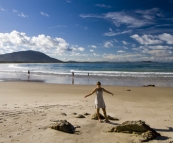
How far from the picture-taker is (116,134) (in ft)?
20.7

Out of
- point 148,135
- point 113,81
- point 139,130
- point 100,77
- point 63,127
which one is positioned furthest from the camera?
point 100,77

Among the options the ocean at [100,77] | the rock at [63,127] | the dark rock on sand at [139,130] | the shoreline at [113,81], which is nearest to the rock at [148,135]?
the dark rock on sand at [139,130]

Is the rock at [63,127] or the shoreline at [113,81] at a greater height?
the rock at [63,127]

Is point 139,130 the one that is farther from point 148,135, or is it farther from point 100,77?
point 100,77

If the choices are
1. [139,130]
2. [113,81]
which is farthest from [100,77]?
[139,130]

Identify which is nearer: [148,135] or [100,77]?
[148,135]

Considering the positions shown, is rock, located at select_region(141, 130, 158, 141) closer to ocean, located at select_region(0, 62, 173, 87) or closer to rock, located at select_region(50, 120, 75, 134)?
rock, located at select_region(50, 120, 75, 134)

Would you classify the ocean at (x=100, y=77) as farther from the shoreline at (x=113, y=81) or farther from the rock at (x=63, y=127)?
the rock at (x=63, y=127)

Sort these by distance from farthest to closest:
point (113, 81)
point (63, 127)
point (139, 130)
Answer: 1. point (113, 81)
2. point (63, 127)
3. point (139, 130)

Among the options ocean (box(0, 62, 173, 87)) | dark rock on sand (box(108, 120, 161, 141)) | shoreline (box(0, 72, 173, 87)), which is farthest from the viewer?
ocean (box(0, 62, 173, 87))

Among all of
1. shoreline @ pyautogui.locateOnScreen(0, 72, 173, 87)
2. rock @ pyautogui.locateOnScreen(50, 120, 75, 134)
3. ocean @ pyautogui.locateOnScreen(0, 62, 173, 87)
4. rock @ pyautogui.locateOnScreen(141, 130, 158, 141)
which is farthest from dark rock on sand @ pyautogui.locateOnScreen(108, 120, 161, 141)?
ocean @ pyautogui.locateOnScreen(0, 62, 173, 87)

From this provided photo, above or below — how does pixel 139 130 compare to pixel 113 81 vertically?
above

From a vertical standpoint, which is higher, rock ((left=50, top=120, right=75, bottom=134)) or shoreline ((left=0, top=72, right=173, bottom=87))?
rock ((left=50, top=120, right=75, bottom=134))

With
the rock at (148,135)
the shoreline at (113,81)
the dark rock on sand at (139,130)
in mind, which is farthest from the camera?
the shoreline at (113,81)
